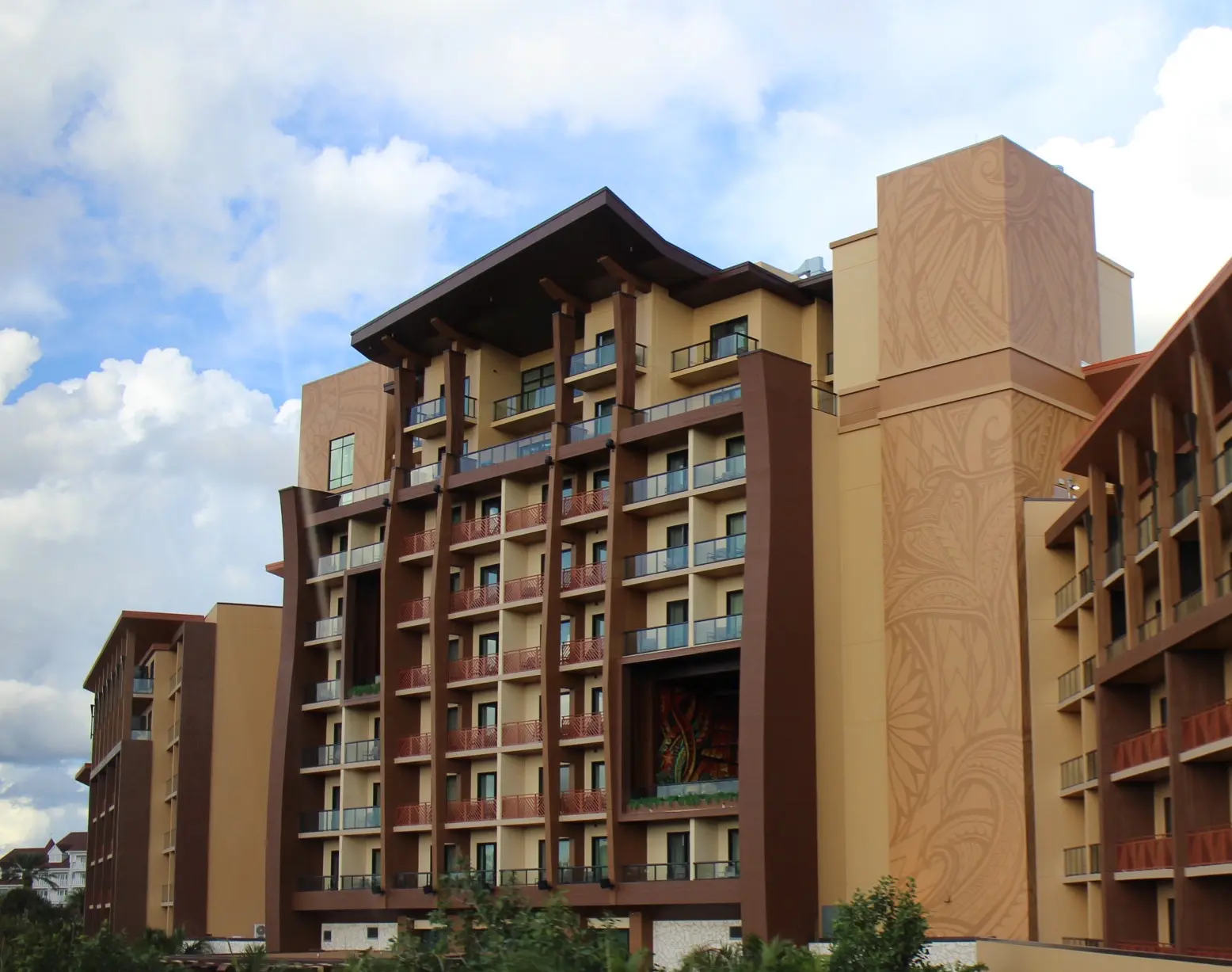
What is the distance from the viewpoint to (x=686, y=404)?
57875 mm

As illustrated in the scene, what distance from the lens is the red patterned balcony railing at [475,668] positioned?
62.4 metres

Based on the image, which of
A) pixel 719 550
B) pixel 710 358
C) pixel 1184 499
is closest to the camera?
pixel 1184 499

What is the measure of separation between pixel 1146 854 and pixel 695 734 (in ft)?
63.8

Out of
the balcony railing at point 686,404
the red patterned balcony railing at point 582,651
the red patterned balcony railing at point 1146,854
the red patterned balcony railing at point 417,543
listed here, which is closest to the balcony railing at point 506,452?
the red patterned balcony railing at point 417,543

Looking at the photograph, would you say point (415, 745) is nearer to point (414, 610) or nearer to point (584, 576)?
point (414, 610)

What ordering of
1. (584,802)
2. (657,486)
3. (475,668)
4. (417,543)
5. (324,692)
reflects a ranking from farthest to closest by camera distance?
1. (324,692)
2. (417,543)
3. (475,668)
4. (657,486)
5. (584,802)

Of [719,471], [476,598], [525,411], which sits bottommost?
[476,598]

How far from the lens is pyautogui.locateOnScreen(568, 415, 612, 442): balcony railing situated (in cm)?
6022

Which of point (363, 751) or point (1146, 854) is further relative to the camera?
point (363, 751)

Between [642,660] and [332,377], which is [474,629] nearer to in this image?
[642,660]

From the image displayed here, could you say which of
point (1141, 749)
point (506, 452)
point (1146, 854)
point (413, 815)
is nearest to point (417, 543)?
point (506, 452)

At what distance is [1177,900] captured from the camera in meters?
36.9

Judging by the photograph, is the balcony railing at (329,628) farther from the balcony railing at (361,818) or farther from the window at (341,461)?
the window at (341,461)

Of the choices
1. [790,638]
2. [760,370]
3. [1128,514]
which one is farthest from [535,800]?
[1128,514]
